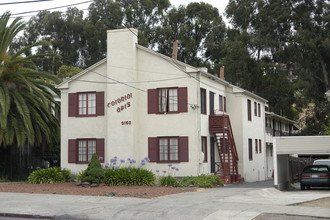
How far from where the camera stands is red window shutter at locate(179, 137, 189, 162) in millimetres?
28375

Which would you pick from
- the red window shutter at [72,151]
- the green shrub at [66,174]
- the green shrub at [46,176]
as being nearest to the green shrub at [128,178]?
the green shrub at [46,176]

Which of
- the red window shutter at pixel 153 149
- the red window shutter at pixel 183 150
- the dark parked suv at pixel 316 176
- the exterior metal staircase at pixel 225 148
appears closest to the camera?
the dark parked suv at pixel 316 176

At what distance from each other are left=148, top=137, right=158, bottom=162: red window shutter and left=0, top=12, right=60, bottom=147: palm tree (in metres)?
7.21

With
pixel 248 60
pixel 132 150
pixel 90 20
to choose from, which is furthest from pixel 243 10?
pixel 132 150

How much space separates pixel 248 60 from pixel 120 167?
79.4 ft

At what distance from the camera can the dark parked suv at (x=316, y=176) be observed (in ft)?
90.9

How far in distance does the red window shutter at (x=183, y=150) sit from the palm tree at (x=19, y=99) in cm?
922

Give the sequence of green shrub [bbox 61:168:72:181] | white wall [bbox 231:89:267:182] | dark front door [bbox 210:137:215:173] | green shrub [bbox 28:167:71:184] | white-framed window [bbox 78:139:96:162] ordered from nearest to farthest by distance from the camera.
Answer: green shrub [bbox 28:167:71:184] < green shrub [bbox 61:168:72:181] < white-framed window [bbox 78:139:96:162] < dark front door [bbox 210:137:215:173] < white wall [bbox 231:89:267:182]

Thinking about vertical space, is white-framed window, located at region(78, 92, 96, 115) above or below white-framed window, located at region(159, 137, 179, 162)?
above

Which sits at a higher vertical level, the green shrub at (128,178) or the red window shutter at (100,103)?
the red window shutter at (100,103)

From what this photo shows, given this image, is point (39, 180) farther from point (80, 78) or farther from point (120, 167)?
point (80, 78)

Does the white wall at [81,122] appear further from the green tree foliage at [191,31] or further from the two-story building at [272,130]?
the green tree foliage at [191,31]

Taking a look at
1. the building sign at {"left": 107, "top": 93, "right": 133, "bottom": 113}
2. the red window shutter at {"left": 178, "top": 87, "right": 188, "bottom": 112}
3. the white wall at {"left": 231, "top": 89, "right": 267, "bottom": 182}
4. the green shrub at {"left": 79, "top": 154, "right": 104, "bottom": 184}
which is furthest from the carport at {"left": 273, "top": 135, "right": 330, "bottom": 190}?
the green shrub at {"left": 79, "top": 154, "right": 104, "bottom": 184}

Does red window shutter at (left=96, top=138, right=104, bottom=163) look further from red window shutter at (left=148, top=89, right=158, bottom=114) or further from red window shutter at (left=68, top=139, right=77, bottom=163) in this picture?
red window shutter at (left=148, top=89, right=158, bottom=114)
